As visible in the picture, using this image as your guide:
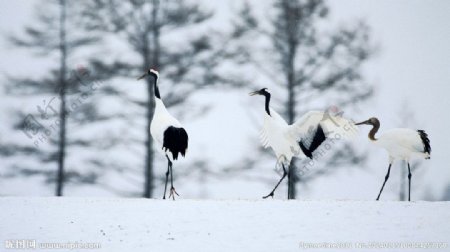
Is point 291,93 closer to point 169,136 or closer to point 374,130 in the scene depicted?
point 374,130

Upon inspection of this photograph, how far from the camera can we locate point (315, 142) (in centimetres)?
1441

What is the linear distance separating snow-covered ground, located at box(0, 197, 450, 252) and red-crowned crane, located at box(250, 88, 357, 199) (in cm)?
176

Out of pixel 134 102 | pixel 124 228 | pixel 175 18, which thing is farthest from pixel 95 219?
pixel 175 18

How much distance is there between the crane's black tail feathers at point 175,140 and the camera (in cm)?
1421

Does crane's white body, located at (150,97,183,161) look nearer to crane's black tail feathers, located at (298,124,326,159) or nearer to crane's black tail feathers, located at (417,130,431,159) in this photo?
crane's black tail feathers, located at (298,124,326,159)

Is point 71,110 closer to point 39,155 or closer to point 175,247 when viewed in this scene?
point 39,155

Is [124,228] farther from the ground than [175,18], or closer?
closer

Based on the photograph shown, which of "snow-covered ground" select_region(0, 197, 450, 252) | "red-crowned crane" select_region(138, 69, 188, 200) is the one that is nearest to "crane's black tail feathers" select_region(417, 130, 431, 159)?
"snow-covered ground" select_region(0, 197, 450, 252)

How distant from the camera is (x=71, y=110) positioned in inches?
Answer: 746

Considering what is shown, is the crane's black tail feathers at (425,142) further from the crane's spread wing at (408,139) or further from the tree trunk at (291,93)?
the tree trunk at (291,93)

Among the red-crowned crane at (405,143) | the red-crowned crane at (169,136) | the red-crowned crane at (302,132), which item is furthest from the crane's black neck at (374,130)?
A: the red-crowned crane at (169,136)

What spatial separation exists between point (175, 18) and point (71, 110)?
13.1 ft

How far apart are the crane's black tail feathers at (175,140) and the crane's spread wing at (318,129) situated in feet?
7.38

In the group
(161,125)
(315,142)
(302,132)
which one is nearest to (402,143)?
(315,142)
